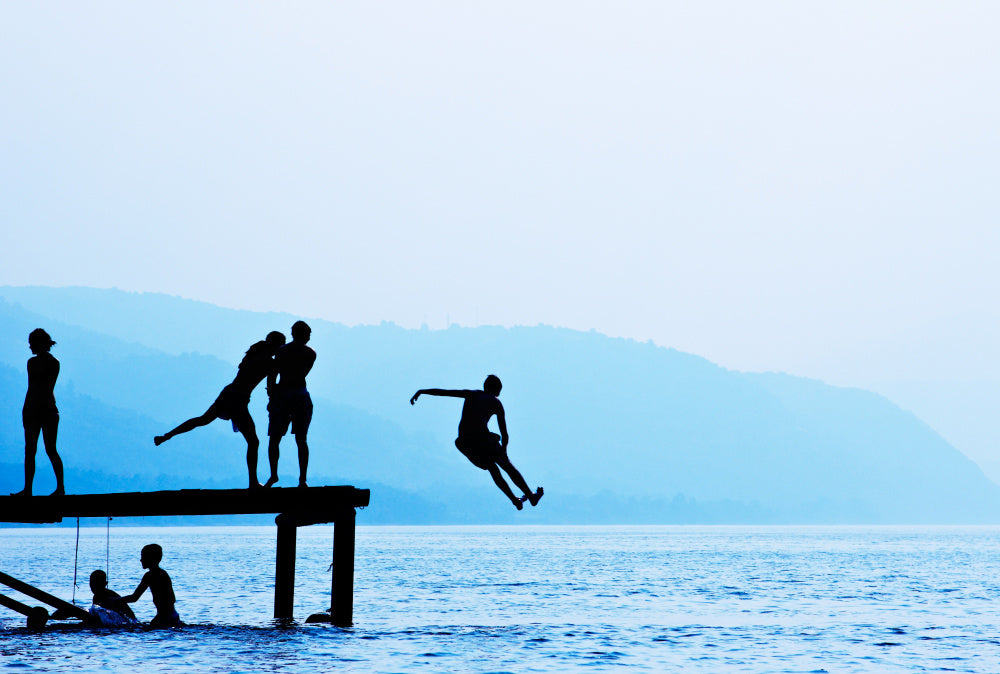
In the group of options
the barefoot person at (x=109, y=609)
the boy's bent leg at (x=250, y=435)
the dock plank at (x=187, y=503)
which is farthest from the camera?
the barefoot person at (x=109, y=609)

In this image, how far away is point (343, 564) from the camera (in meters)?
24.0

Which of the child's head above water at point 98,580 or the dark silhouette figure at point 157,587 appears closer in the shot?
the dark silhouette figure at point 157,587

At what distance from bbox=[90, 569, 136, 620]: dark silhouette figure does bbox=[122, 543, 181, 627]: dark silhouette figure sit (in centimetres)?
43

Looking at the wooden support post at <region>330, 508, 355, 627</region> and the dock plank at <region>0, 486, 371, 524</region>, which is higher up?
the dock plank at <region>0, 486, 371, 524</region>

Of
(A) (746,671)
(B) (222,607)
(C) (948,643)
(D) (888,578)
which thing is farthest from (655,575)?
(A) (746,671)

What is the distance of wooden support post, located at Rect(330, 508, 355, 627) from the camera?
2348 cm

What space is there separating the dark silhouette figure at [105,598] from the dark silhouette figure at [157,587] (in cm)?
43

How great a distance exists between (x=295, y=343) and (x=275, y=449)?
1840mm

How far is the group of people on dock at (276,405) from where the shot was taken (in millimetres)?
20234

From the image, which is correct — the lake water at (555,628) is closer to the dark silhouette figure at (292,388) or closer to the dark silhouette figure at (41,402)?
the dark silhouette figure at (41,402)

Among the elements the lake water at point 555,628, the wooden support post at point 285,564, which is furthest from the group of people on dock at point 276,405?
the wooden support post at point 285,564

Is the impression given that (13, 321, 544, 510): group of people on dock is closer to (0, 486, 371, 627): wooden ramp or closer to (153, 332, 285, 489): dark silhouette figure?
(153, 332, 285, 489): dark silhouette figure

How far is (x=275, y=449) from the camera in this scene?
68.1 feet

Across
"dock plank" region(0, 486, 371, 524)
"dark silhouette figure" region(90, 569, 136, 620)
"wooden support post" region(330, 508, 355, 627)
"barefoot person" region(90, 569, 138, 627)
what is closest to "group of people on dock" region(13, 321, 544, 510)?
"dock plank" region(0, 486, 371, 524)
